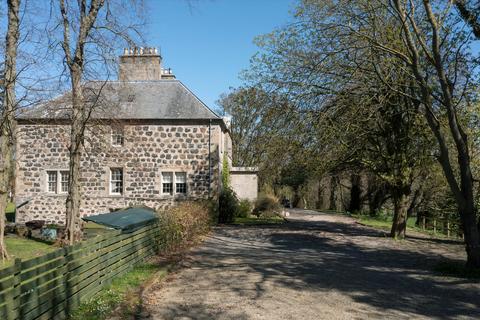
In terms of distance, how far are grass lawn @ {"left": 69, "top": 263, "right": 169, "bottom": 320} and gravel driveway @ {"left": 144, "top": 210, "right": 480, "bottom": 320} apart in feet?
0.94

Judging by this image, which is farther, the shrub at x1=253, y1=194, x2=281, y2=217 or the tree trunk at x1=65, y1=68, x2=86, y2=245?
the shrub at x1=253, y1=194, x2=281, y2=217

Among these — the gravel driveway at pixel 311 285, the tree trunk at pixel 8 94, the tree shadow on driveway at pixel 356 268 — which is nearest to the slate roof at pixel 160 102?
the tree shadow on driveway at pixel 356 268

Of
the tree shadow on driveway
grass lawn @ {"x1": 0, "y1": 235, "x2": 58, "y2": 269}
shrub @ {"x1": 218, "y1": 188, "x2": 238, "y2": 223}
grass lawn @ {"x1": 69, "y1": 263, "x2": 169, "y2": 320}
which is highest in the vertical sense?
Answer: shrub @ {"x1": 218, "y1": 188, "x2": 238, "y2": 223}

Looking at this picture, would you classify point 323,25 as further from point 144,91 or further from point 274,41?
point 144,91

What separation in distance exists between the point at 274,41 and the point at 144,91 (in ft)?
38.3

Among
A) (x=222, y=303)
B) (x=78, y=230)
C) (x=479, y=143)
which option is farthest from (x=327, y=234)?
(x=222, y=303)

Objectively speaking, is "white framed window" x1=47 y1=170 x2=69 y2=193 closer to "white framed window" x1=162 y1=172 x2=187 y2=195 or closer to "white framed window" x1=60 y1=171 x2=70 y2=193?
"white framed window" x1=60 y1=171 x2=70 y2=193

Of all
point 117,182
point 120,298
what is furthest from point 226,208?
point 120,298

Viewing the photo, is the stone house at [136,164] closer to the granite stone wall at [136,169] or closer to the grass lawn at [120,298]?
the granite stone wall at [136,169]

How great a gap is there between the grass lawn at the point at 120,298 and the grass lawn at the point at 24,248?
15.8 ft

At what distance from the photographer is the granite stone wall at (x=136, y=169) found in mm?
24969

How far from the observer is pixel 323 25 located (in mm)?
14461

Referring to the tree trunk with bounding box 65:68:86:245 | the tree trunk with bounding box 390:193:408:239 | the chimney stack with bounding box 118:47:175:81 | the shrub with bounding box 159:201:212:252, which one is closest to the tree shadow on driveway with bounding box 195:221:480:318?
the tree trunk with bounding box 390:193:408:239

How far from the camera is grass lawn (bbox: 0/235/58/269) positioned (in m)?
14.0
